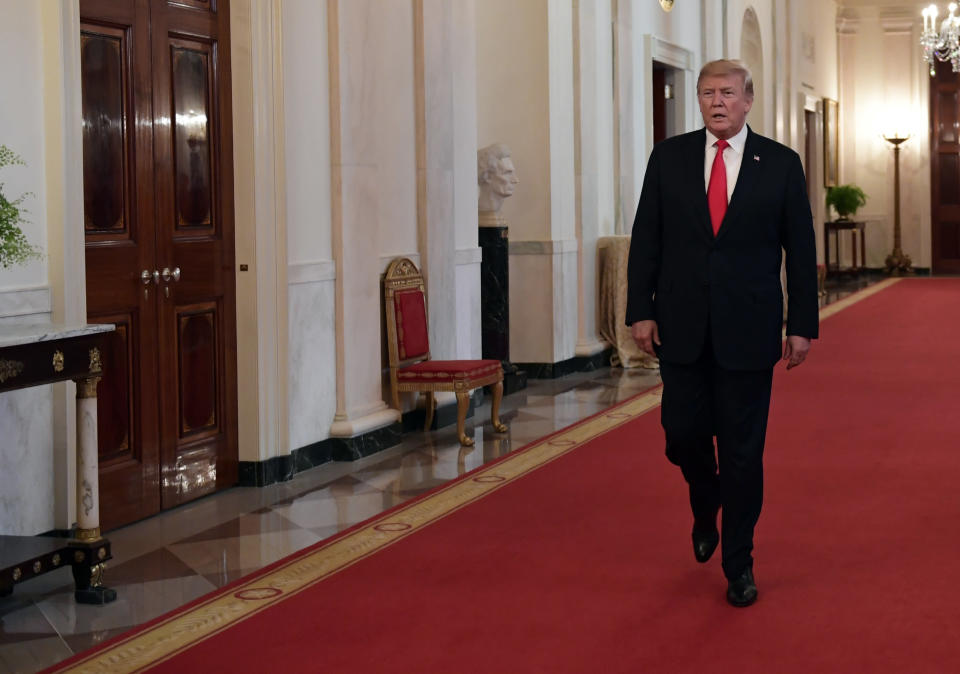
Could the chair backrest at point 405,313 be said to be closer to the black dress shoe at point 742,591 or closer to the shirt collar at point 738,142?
the shirt collar at point 738,142

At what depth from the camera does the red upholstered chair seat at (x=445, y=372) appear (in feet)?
24.2

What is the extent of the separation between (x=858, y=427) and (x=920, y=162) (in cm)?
1635

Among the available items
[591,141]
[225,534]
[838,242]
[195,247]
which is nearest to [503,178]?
[591,141]

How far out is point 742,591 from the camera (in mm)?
4105

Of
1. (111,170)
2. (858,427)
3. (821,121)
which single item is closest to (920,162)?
(821,121)

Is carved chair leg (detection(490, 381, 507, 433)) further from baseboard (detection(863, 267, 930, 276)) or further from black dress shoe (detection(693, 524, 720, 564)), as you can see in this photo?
baseboard (detection(863, 267, 930, 276))

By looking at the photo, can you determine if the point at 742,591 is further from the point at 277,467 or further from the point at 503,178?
the point at 503,178

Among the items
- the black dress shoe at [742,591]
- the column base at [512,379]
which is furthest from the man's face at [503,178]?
the black dress shoe at [742,591]

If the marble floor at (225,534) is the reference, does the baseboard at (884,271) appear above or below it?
above

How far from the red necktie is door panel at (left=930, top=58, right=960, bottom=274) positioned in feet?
64.6

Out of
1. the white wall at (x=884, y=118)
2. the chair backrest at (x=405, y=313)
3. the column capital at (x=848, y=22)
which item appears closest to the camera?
the chair backrest at (x=405, y=313)

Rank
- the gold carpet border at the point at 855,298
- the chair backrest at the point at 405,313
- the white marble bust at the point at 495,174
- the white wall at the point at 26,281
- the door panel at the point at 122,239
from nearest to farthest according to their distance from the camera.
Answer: the white wall at the point at 26,281, the door panel at the point at 122,239, the chair backrest at the point at 405,313, the white marble bust at the point at 495,174, the gold carpet border at the point at 855,298

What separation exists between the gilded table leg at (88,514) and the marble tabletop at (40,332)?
0.18m

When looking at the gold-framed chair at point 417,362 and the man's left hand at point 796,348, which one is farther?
the gold-framed chair at point 417,362
